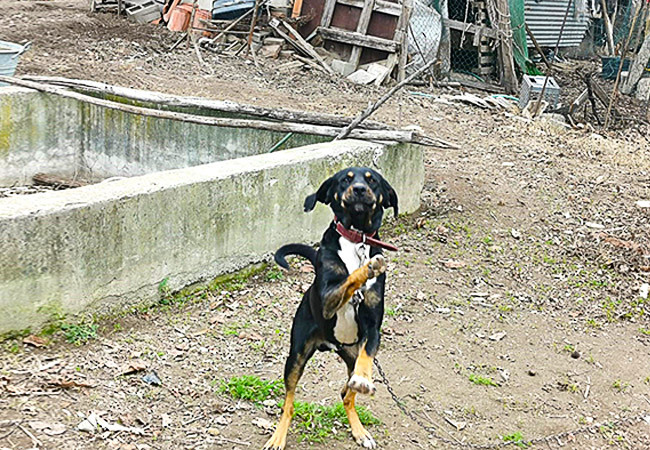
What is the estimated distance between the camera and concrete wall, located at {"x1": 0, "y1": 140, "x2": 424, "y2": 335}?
16.6ft

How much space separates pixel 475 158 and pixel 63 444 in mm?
8028

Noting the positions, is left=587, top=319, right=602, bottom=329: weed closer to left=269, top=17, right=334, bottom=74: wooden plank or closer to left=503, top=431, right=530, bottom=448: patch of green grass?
left=503, top=431, right=530, bottom=448: patch of green grass

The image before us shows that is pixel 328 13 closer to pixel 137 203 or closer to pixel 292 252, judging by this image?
pixel 137 203

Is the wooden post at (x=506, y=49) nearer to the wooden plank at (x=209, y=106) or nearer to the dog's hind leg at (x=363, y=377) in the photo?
the wooden plank at (x=209, y=106)

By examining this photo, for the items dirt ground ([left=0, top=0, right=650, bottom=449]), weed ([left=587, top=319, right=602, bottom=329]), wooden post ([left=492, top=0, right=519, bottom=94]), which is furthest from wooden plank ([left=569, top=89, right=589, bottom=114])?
weed ([left=587, top=319, right=602, bottom=329])

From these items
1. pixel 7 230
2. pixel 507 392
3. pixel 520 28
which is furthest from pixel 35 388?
pixel 520 28

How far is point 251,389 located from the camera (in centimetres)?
492

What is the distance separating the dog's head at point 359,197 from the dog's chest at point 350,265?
100 mm

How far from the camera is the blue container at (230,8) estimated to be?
16344 mm

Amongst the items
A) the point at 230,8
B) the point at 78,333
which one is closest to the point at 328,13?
the point at 230,8

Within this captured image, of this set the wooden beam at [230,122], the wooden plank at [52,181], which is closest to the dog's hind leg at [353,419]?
the wooden beam at [230,122]

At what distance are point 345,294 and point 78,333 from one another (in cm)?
211

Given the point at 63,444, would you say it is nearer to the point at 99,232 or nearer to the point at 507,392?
the point at 99,232

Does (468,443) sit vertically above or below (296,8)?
below
